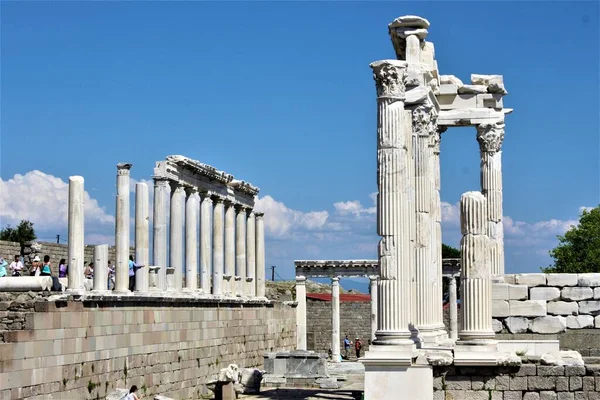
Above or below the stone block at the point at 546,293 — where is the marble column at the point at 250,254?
above

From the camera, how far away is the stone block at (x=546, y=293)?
2797cm

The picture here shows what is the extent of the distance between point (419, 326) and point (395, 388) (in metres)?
4.07

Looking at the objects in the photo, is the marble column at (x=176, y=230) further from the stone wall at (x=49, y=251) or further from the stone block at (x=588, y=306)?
the stone block at (x=588, y=306)

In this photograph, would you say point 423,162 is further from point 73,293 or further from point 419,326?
point 73,293

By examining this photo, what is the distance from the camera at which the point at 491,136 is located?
3070 centimetres

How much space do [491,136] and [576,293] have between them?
497 cm

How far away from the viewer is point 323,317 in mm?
61719

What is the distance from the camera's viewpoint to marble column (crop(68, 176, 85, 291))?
1056 inches

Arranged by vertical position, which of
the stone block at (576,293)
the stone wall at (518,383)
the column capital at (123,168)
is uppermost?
the column capital at (123,168)

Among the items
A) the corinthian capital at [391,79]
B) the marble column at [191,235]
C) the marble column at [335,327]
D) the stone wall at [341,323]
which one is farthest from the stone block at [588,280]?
the stone wall at [341,323]

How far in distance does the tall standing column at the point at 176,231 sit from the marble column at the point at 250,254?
359 inches

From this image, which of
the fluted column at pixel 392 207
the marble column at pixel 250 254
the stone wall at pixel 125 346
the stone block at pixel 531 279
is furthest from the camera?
the marble column at pixel 250 254

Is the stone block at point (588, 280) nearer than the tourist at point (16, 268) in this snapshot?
Yes

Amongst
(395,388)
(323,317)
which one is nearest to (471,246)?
(395,388)
